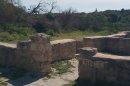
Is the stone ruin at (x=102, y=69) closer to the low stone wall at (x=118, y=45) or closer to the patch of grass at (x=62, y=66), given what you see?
the patch of grass at (x=62, y=66)

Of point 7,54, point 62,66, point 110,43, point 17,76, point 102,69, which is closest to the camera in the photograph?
point 102,69

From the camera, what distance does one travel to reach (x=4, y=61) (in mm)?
15039

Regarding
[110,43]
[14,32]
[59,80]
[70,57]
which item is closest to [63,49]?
[70,57]

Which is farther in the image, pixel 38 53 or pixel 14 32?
pixel 14 32

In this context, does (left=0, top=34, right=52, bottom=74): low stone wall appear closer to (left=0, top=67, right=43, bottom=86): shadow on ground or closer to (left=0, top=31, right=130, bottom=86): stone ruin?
(left=0, top=31, right=130, bottom=86): stone ruin

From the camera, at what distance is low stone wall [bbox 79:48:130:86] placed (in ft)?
37.4

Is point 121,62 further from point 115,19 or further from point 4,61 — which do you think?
point 115,19

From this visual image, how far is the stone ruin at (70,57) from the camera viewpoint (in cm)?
1154

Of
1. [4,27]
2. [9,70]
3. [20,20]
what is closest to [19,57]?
[9,70]

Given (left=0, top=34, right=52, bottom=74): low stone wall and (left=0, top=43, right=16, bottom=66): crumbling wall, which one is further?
(left=0, top=43, right=16, bottom=66): crumbling wall

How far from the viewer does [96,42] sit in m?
18.6

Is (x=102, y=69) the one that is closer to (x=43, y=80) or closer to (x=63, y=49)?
(x=43, y=80)

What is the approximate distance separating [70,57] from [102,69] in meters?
4.60

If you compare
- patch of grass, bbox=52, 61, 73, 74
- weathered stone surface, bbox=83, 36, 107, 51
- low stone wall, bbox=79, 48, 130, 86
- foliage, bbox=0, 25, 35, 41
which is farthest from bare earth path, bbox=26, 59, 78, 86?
foliage, bbox=0, 25, 35, 41
